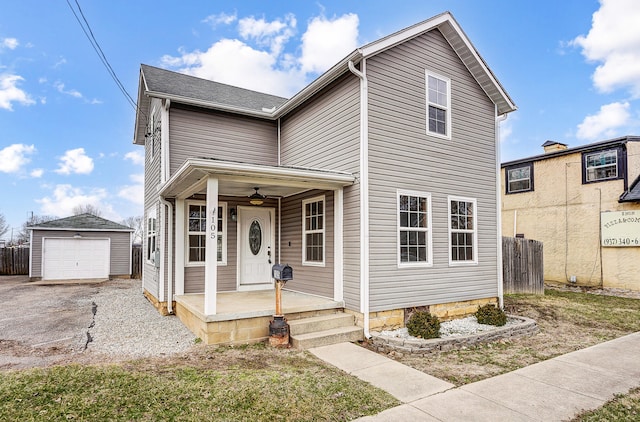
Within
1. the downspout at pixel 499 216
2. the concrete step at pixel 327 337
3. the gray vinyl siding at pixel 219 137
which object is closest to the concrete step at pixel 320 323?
the concrete step at pixel 327 337

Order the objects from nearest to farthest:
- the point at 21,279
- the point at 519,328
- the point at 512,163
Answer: the point at 519,328, the point at 512,163, the point at 21,279

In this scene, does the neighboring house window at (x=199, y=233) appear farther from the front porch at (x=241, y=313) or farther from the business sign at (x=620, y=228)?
the business sign at (x=620, y=228)

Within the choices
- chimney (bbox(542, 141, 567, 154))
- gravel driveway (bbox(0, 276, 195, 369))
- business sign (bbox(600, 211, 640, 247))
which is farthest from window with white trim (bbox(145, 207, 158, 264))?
chimney (bbox(542, 141, 567, 154))

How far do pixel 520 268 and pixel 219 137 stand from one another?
33.8ft

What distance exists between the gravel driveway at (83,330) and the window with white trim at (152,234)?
1358 mm

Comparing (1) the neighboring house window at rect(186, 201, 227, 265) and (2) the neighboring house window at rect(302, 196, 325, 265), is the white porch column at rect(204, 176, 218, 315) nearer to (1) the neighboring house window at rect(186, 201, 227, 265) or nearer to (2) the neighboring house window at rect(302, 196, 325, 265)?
(2) the neighboring house window at rect(302, 196, 325, 265)

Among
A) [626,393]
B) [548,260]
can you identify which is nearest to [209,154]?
[626,393]

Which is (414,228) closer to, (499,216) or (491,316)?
(491,316)

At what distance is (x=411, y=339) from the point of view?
6.21 m

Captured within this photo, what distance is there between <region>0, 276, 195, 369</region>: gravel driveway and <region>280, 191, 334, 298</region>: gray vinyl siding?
2652mm

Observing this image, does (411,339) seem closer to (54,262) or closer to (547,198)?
(547,198)

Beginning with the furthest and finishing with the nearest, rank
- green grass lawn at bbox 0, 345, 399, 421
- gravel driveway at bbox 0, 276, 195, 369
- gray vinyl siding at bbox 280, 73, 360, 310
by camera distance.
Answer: gray vinyl siding at bbox 280, 73, 360, 310 < gravel driveway at bbox 0, 276, 195, 369 < green grass lawn at bbox 0, 345, 399, 421

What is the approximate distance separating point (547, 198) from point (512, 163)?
2.08 meters

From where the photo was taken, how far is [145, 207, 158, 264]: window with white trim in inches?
379
